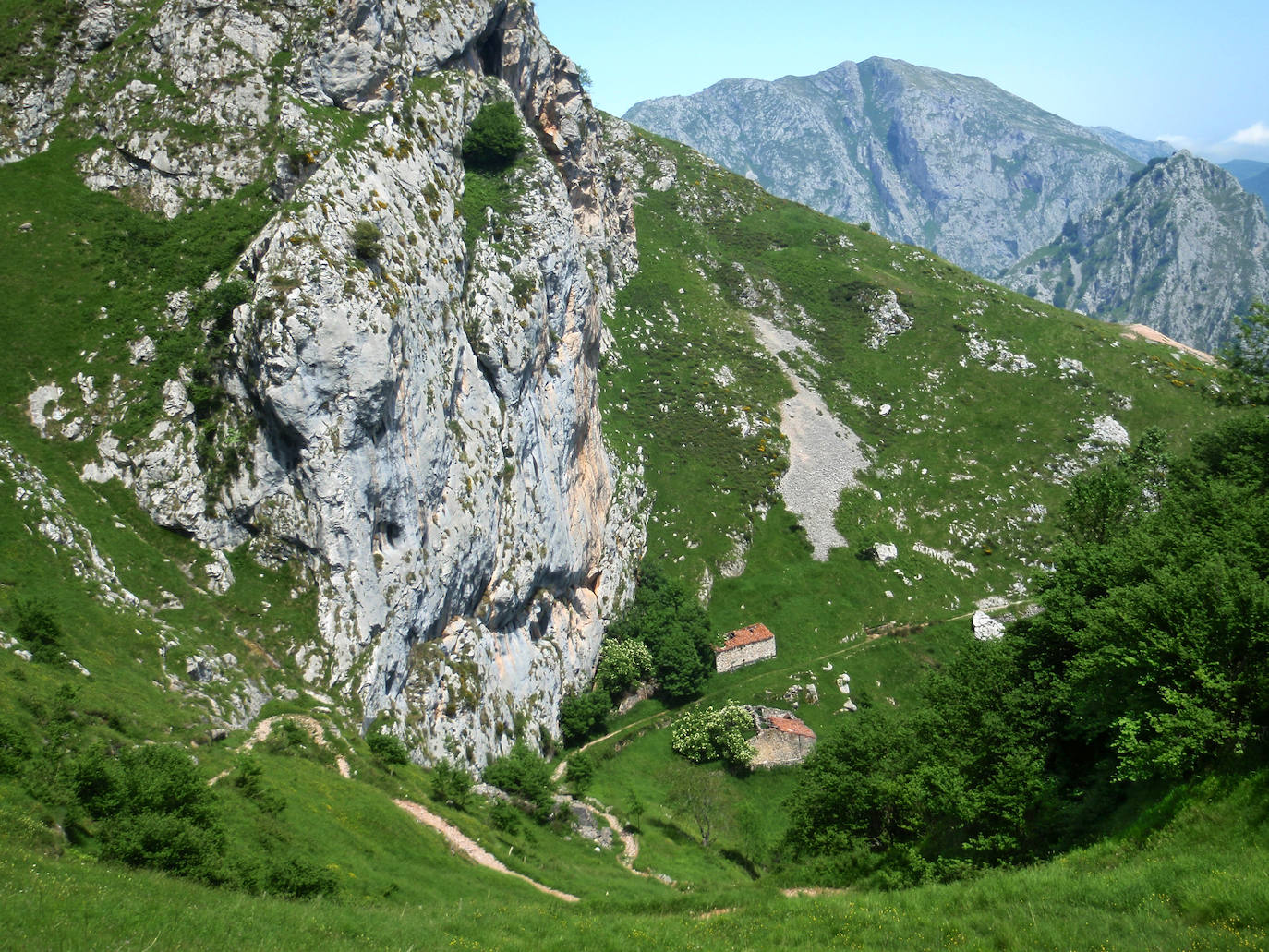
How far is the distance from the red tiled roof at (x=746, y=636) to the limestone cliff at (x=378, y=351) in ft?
45.3

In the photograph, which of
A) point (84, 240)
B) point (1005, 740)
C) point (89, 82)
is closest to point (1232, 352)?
point (1005, 740)

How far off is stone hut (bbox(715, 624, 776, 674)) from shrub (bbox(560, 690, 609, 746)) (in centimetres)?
1492

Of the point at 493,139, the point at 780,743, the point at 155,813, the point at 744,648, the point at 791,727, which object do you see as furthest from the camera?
the point at 744,648

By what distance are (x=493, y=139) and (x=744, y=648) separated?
57.4 meters

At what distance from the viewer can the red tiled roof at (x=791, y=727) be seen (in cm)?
6906

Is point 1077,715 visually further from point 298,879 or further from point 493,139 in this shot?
point 493,139

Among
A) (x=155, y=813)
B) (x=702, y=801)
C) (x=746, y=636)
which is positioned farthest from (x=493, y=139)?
(x=155, y=813)

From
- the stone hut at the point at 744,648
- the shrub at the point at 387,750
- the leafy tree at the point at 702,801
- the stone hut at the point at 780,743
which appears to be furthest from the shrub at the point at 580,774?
the stone hut at the point at 744,648

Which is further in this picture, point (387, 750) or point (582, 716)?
point (582, 716)

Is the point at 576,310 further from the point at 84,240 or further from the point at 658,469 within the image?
the point at 84,240

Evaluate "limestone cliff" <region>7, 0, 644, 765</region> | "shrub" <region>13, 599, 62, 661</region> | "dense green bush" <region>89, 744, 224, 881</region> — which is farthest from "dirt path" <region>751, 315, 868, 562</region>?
"dense green bush" <region>89, 744, 224, 881</region>

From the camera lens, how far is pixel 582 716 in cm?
6788

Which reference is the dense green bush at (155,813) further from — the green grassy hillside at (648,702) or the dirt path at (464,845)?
the dirt path at (464,845)

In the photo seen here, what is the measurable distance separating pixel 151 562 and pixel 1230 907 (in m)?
48.0
